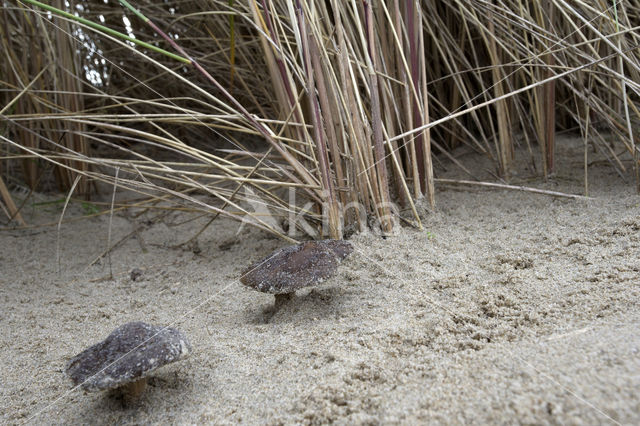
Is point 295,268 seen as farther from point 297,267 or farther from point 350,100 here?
point 350,100

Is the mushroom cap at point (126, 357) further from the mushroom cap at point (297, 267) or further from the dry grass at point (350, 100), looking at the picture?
the dry grass at point (350, 100)

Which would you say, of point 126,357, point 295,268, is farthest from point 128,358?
point 295,268

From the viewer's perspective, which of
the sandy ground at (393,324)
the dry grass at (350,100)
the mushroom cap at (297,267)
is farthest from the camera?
the dry grass at (350,100)

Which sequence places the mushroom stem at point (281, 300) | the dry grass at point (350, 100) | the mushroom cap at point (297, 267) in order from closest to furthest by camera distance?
the mushroom cap at point (297, 267), the mushroom stem at point (281, 300), the dry grass at point (350, 100)

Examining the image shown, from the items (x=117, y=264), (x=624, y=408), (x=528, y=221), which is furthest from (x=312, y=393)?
(x=117, y=264)

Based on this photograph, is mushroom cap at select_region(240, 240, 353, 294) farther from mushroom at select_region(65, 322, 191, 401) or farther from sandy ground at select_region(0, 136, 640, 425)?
mushroom at select_region(65, 322, 191, 401)

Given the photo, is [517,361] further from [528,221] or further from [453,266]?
[528,221]

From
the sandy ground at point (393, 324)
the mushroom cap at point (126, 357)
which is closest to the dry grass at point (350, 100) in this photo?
the sandy ground at point (393, 324)
